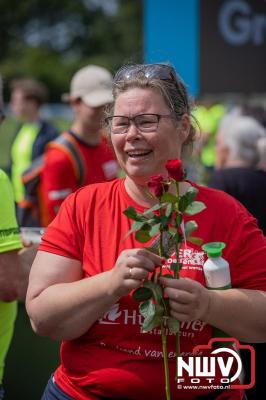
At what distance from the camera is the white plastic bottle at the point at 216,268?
8.32 feet

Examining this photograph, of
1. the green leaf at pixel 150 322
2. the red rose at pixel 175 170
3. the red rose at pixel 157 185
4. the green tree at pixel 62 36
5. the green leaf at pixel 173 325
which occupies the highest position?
the red rose at pixel 175 170

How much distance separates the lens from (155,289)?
2314mm

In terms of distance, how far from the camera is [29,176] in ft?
20.8

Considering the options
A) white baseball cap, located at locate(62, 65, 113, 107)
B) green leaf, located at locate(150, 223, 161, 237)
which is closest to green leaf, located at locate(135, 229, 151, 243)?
green leaf, located at locate(150, 223, 161, 237)

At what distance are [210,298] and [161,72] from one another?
0.81 meters

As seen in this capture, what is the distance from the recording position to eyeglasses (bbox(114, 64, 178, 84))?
9.16 feet

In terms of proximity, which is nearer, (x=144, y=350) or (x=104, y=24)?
(x=144, y=350)

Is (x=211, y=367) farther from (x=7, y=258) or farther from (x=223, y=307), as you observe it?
(x=7, y=258)

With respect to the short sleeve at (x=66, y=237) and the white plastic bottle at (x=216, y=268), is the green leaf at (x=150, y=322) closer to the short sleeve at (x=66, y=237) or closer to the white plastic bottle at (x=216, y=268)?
the white plastic bottle at (x=216, y=268)

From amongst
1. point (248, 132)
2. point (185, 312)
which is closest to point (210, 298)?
point (185, 312)

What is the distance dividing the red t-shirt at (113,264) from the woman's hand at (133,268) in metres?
0.19

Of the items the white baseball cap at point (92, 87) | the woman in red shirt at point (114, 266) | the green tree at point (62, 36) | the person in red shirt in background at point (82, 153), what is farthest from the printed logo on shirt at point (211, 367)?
the green tree at point (62, 36)

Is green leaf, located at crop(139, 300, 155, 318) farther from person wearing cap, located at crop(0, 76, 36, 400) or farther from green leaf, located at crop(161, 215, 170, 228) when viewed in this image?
person wearing cap, located at crop(0, 76, 36, 400)

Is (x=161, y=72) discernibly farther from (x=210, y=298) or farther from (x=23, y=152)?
(x=23, y=152)
